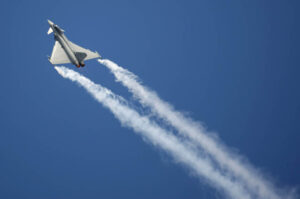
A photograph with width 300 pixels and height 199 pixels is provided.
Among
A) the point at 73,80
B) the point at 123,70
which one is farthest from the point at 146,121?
the point at 73,80

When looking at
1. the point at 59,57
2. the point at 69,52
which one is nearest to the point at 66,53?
the point at 69,52

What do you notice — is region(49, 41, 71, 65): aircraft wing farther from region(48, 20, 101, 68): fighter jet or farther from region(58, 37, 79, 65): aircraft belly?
region(58, 37, 79, 65): aircraft belly

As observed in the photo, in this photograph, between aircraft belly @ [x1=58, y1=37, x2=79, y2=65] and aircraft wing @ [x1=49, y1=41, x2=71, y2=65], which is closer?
aircraft belly @ [x1=58, y1=37, x2=79, y2=65]

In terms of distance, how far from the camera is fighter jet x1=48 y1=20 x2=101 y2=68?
6425 centimetres

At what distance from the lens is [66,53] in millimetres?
65438

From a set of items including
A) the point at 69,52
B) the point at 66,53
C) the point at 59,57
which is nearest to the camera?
the point at 69,52

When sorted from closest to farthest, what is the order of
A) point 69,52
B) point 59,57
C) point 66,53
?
point 69,52
point 66,53
point 59,57

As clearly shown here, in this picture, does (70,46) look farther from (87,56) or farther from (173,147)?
(173,147)

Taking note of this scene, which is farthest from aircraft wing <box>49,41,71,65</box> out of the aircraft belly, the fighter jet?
the aircraft belly

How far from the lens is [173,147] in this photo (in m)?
73.5

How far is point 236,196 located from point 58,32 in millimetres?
48840

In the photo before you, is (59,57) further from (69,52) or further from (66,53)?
(69,52)

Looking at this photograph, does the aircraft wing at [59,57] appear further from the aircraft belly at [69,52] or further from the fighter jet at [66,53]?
the aircraft belly at [69,52]

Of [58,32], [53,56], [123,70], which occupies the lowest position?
[53,56]
